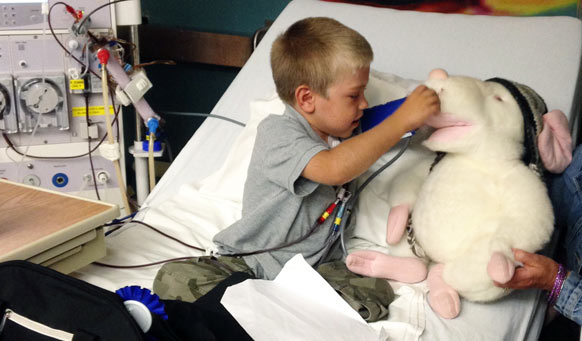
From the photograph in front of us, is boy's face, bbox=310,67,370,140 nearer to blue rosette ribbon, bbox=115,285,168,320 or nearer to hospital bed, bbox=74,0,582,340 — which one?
hospital bed, bbox=74,0,582,340

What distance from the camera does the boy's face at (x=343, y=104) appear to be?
4.43 feet

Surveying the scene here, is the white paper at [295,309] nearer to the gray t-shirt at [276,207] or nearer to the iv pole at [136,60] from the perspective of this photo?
the gray t-shirt at [276,207]

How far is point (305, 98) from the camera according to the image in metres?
1.40

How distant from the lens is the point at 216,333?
112cm

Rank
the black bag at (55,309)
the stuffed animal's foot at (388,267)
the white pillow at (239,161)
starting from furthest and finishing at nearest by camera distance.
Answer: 1. the white pillow at (239,161)
2. the stuffed animal's foot at (388,267)
3. the black bag at (55,309)

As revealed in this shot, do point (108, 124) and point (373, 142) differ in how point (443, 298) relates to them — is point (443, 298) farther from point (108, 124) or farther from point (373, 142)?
point (108, 124)

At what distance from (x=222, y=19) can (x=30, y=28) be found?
874 mm

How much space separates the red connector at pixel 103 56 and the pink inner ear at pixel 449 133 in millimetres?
1066

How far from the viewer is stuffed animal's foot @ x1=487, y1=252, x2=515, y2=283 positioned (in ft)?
3.84

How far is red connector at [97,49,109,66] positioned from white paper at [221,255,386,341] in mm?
957

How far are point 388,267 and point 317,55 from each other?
0.49 m

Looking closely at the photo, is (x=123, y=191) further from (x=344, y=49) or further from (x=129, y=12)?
(x=344, y=49)

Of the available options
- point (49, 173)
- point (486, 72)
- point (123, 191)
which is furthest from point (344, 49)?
point (49, 173)

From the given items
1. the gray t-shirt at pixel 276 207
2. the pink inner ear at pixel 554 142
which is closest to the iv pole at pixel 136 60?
the gray t-shirt at pixel 276 207
